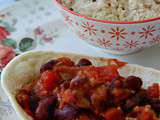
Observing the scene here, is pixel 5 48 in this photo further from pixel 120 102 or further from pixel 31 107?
pixel 120 102

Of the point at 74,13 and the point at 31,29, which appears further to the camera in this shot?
the point at 31,29

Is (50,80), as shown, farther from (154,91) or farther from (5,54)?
(5,54)

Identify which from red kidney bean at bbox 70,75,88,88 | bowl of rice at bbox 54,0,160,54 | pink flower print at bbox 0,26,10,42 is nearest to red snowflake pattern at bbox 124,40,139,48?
bowl of rice at bbox 54,0,160,54

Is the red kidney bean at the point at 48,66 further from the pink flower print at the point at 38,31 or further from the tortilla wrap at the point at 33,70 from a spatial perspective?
the pink flower print at the point at 38,31

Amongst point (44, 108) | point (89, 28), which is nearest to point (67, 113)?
point (44, 108)

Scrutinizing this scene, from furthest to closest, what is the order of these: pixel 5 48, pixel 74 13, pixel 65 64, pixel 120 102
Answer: pixel 5 48 < pixel 74 13 < pixel 65 64 < pixel 120 102

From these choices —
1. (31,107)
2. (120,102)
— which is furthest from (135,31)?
(31,107)
